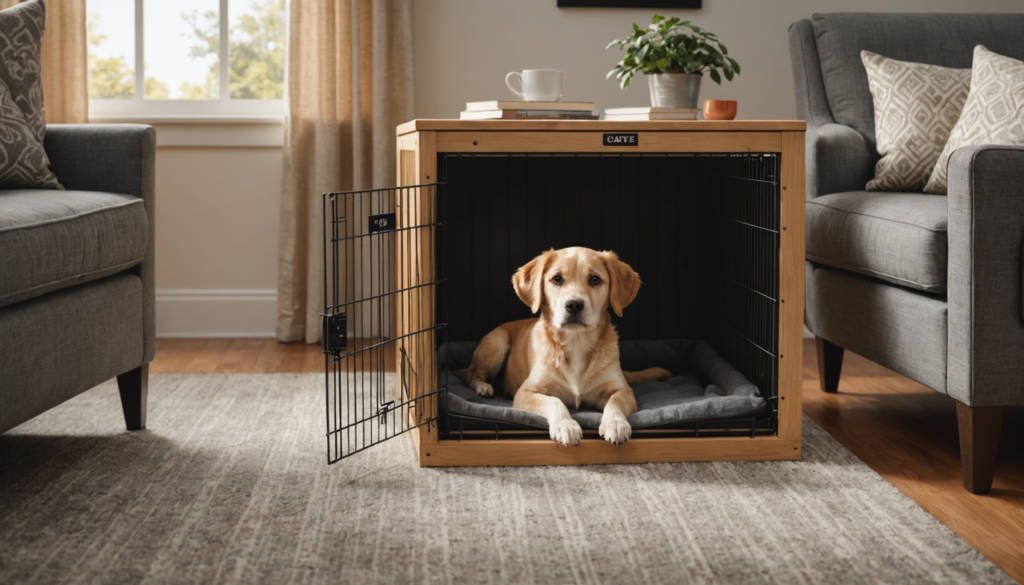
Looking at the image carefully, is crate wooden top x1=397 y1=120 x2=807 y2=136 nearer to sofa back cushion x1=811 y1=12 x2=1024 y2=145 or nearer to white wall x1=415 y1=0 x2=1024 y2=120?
sofa back cushion x1=811 y1=12 x2=1024 y2=145

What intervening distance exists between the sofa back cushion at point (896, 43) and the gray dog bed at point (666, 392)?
944mm

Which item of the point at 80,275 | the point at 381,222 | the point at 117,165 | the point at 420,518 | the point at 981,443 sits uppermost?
the point at 117,165

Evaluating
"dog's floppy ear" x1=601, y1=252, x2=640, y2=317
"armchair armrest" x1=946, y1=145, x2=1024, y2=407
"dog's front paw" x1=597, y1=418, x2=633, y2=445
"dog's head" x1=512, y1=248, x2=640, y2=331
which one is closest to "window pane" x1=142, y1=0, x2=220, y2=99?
"dog's head" x1=512, y1=248, x2=640, y2=331

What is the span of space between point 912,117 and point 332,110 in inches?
81.0

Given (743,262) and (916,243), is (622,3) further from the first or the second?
(916,243)

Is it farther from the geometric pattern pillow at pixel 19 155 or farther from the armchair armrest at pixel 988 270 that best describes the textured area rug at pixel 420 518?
the geometric pattern pillow at pixel 19 155

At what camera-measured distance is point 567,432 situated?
192 cm

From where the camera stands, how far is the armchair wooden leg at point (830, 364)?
2643 millimetres

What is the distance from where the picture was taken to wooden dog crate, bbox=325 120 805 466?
1936mm

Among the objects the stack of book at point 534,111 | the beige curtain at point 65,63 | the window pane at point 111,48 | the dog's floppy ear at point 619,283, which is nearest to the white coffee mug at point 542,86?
the stack of book at point 534,111

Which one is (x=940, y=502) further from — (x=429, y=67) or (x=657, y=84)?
(x=429, y=67)

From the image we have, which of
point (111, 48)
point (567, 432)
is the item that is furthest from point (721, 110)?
point (111, 48)

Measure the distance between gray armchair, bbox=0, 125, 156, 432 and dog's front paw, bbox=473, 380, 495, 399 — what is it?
0.87 metres

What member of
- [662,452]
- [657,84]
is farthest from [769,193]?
[662,452]
